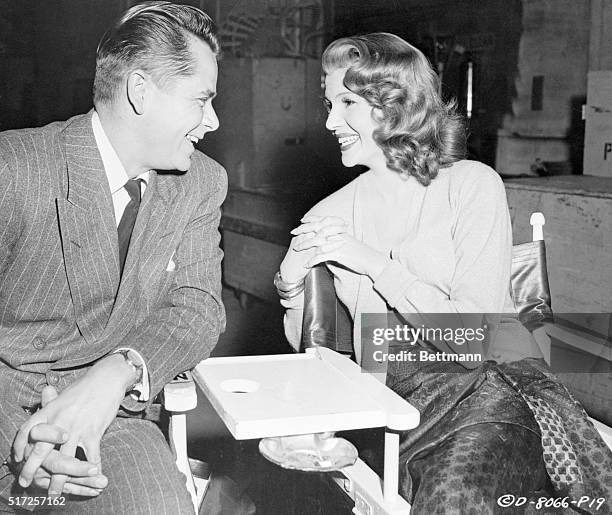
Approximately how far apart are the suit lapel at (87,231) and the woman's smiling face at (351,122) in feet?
2.06

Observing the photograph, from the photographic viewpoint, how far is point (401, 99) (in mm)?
1745

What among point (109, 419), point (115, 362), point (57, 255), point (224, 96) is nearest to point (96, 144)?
point (57, 255)

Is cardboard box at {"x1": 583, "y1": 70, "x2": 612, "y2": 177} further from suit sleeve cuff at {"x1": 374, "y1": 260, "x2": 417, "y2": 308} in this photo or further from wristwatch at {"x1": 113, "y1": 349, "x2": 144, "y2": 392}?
wristwatch at {"x1": 113, "y1": 349, "x2": 144, "y2": 392}

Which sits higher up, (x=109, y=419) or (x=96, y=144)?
(x=96, y=144)

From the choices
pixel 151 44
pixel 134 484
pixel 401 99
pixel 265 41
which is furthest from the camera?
pixel 265 41

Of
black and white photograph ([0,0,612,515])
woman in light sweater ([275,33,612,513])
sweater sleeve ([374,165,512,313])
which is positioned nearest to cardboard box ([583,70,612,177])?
black and white photograph ([0,0,612,515])

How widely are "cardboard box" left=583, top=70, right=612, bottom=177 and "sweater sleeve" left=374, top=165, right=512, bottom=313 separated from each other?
1.76 m

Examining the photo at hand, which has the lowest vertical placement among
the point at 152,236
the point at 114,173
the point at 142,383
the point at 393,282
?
the point at 142,383

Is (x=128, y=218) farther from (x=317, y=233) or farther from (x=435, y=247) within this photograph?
(x=435, y=247)

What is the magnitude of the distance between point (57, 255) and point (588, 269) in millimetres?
2023

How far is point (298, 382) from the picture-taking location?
1.48 meters

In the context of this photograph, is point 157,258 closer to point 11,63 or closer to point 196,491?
point 196,491

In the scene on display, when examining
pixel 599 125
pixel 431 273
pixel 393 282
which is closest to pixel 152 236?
pixel 393 282

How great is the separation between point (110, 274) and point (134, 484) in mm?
385
